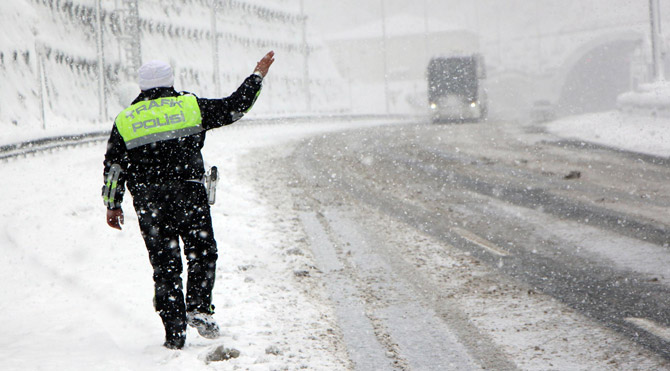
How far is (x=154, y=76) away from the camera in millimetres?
4328

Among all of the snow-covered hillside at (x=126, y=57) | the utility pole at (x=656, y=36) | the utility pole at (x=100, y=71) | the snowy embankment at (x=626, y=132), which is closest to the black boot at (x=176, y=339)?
the snowy embankment at (x=626, y=132)

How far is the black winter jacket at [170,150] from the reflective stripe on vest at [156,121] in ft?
0.15

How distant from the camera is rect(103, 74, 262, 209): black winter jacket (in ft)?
14.2

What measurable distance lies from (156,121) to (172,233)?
729mm

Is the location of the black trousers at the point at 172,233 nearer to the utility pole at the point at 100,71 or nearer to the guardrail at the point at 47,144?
the guardrail at the point at 47,144

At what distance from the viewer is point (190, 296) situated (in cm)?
461

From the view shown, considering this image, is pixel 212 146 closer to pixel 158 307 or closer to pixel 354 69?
pixel 158 307

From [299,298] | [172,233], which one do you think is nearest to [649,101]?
[299,298]

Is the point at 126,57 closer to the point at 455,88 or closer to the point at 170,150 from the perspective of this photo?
the point at 455,88

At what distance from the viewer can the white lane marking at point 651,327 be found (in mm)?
4435

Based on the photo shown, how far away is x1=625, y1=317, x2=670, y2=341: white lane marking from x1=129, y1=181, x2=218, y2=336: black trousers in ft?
9.59

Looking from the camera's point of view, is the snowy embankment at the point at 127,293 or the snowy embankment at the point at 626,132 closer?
the snowy embankment at the point at 127,293

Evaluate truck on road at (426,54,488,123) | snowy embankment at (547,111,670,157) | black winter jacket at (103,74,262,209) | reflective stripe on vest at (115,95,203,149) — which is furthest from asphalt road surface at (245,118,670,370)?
truck on road at (426,54,488,123)

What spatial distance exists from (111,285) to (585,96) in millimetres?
81495
